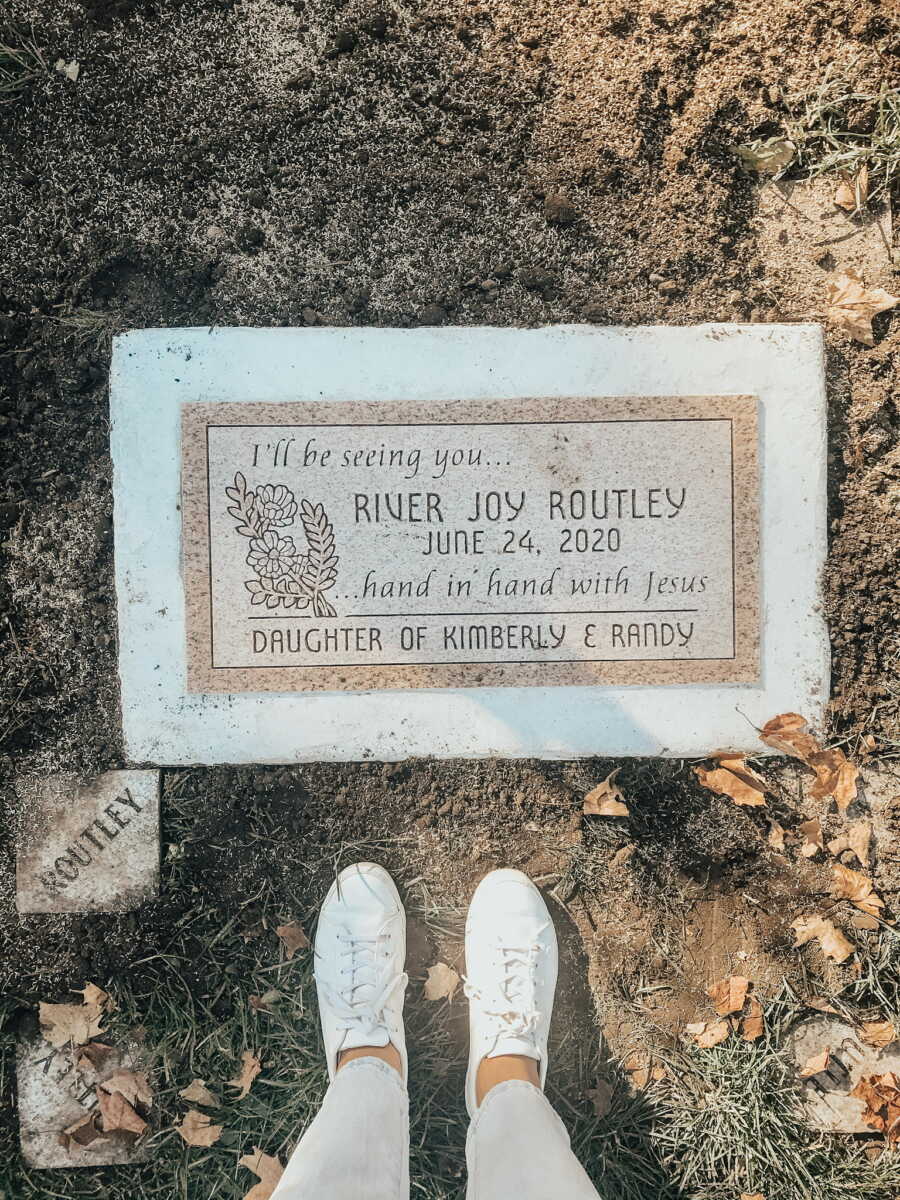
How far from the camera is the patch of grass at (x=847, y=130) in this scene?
7.14 feet

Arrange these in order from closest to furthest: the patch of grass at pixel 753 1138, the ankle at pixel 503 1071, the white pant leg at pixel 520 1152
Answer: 1. the white pant leg at pixel 520 1152
2. the ankle at pixel 503 1071
3. the patch of grass at pixel 753 1138

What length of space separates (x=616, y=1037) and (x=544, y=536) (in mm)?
1497

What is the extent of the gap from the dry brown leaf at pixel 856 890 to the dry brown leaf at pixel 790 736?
0.37m

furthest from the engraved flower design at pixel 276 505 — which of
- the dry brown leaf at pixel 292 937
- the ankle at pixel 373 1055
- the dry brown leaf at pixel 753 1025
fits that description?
the dry brown leaf at pixel 753 1025

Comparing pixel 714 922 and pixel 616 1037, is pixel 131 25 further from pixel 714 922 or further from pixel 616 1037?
pixel 616 1037

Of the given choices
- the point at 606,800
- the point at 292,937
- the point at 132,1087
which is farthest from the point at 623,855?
the point at 132,1087

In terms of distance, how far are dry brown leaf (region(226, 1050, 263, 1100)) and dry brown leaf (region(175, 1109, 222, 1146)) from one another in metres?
0.12

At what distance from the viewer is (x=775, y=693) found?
2232 millimetres

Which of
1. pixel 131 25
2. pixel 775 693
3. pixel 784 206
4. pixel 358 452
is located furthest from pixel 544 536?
pixel 131 25

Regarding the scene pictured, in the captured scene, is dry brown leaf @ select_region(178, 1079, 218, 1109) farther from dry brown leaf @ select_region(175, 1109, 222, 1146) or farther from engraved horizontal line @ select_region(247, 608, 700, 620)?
engraved horizontal line @ select_region(247, 608, 700, 620)

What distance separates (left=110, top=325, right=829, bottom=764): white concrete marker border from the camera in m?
2.20

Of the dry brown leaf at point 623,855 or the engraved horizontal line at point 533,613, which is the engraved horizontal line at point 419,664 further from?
the dry brown leaf at point 623,855

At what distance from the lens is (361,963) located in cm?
215

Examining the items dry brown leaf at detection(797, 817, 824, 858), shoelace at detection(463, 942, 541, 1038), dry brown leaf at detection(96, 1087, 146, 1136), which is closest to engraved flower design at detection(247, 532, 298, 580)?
shoelace at detection(463, 942, 541, 1038)
